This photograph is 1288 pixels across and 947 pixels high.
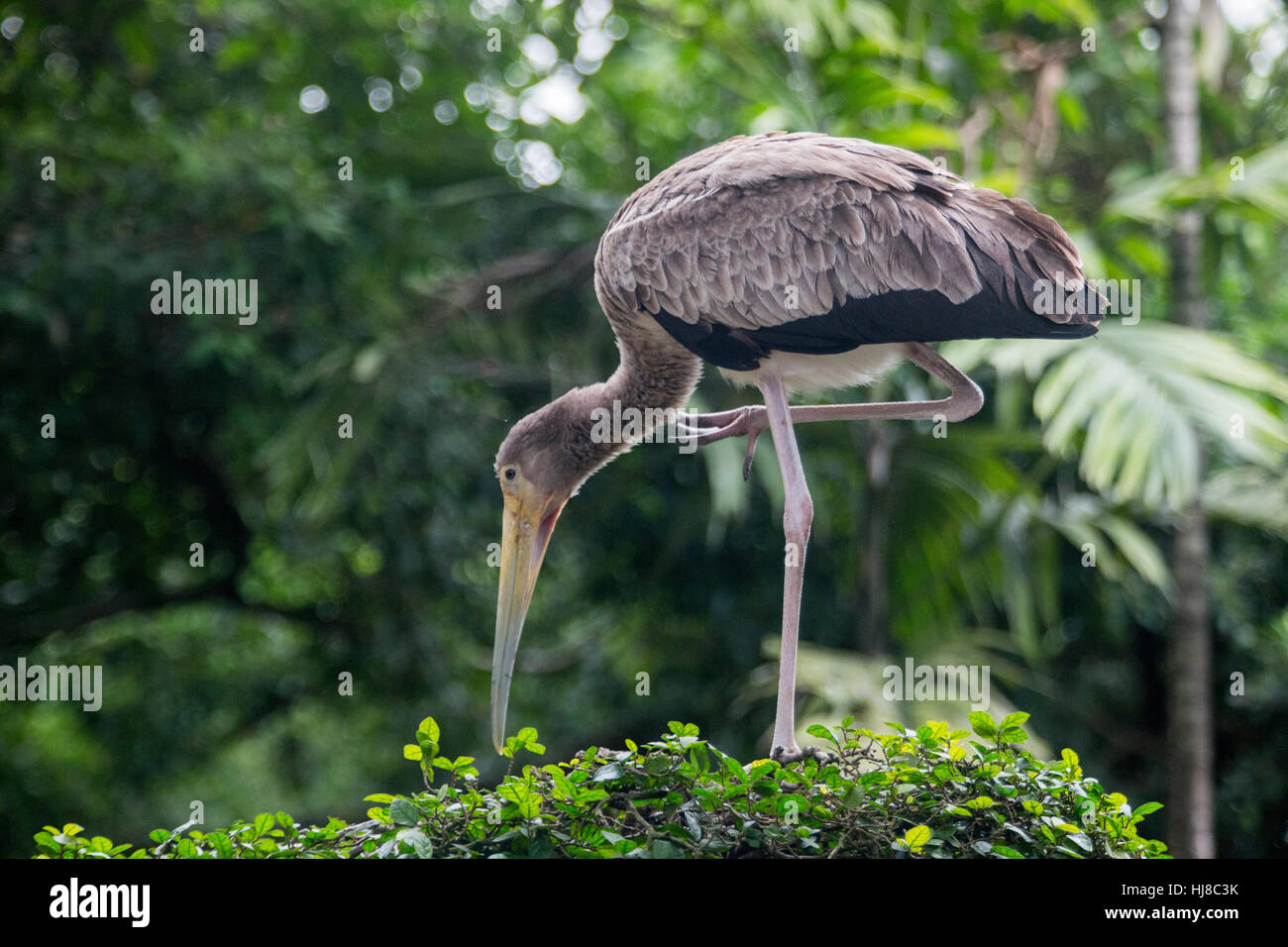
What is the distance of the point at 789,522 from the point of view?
3.63 metres

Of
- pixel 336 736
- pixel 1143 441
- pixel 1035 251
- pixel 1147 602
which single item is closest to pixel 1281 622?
pixel 1147 602

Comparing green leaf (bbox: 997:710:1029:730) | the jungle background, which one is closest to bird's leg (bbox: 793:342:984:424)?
green leaf (bbox: 997:710:1029:730)

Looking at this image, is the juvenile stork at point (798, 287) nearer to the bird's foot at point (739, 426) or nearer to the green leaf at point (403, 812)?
the bird's foot at point (739, 426)

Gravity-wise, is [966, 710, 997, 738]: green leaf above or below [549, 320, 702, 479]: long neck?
below

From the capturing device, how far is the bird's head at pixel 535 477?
3807mm

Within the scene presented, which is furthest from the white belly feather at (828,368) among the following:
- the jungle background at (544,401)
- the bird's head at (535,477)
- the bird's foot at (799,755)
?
the jungle background at (544,401)

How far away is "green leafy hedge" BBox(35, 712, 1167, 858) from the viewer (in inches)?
A: 104

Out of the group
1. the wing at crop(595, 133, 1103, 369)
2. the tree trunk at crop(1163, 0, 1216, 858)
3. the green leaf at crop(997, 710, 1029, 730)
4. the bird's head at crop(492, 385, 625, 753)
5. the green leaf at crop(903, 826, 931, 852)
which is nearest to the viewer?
the green leaf at crop(903, 826, 931, 852)

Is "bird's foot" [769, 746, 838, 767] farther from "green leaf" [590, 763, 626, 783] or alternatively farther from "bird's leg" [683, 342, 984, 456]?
"bird's leg" [683, 342, 984, 456]

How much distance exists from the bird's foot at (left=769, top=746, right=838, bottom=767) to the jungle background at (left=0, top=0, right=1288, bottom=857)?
2.37 m

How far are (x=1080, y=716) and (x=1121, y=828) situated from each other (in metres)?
5.73

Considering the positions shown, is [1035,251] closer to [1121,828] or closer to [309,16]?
[1121,828]

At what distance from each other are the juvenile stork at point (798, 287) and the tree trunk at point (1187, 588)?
3.29 m

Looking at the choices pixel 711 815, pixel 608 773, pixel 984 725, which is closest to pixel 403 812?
pixel 608 773
